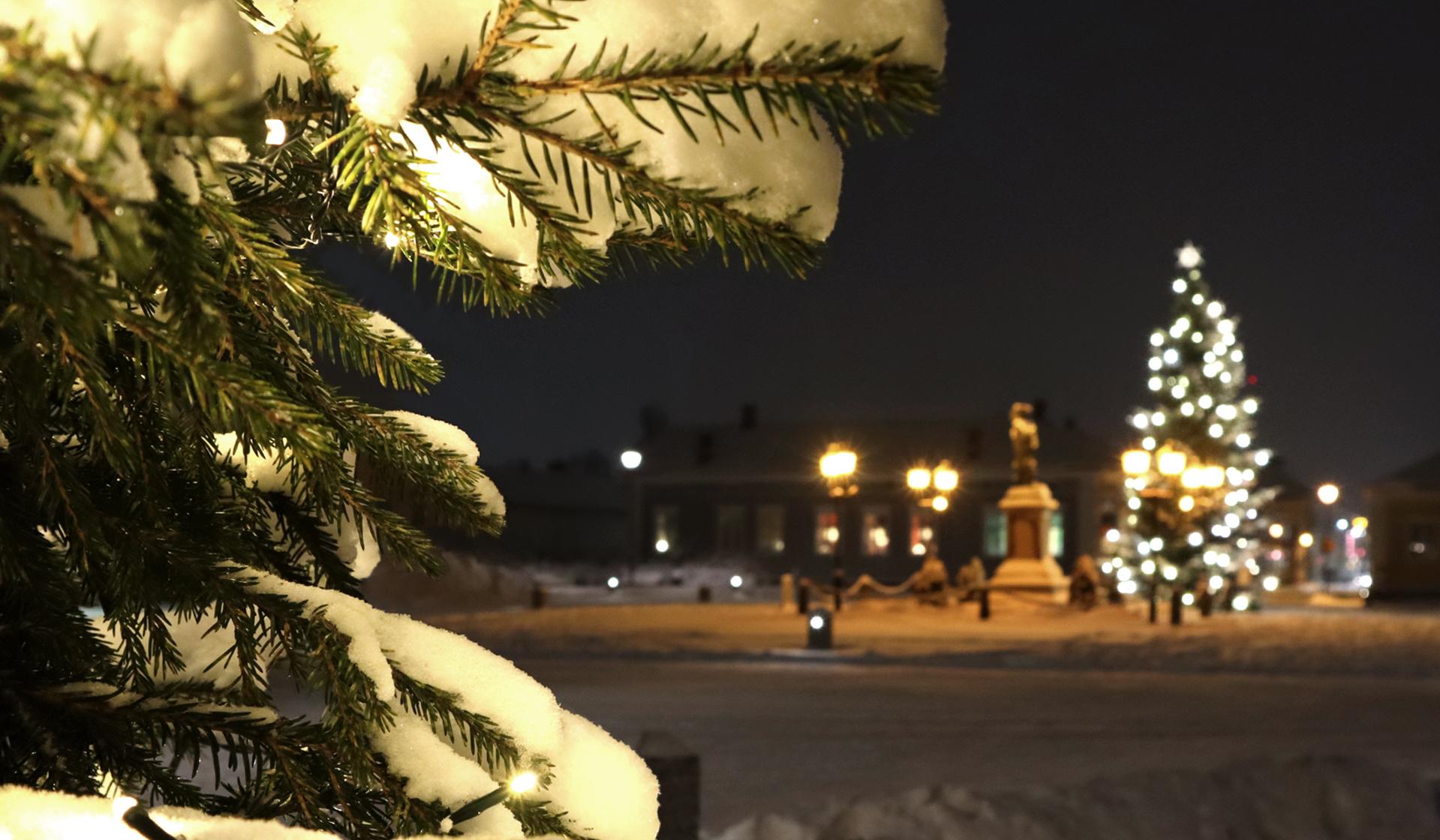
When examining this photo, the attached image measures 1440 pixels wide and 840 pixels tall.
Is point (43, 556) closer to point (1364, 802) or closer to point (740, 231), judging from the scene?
point (740, 231)

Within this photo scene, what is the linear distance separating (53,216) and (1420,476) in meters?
58.4

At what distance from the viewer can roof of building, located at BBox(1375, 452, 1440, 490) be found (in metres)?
52.2

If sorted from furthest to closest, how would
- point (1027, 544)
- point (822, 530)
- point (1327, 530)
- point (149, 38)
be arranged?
point (1327, 530) < point (822, 530) < point (1027, 544) < point (149, 38)

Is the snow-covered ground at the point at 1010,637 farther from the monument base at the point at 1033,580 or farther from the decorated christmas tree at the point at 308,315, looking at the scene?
the decorated christmas tree at the point at 308,315

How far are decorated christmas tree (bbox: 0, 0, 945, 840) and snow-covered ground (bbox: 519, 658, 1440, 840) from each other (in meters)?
5.98

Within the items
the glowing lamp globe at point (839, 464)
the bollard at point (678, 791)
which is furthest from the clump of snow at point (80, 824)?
the glowing lamp globe at point (839, 464)

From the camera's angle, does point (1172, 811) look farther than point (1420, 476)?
No

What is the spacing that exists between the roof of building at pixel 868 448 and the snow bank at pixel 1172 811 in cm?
5118

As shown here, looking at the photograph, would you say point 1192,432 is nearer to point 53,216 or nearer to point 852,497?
point 852,497

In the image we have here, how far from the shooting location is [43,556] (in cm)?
129

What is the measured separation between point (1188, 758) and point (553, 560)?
189ft

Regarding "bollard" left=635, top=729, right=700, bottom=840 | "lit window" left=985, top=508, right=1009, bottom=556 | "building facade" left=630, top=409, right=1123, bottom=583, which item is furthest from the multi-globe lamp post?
"bollard" left=635, top=729, right=700, bottom=840

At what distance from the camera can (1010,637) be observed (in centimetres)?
2412

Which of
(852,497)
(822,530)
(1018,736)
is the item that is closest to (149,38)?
(1018,736)
